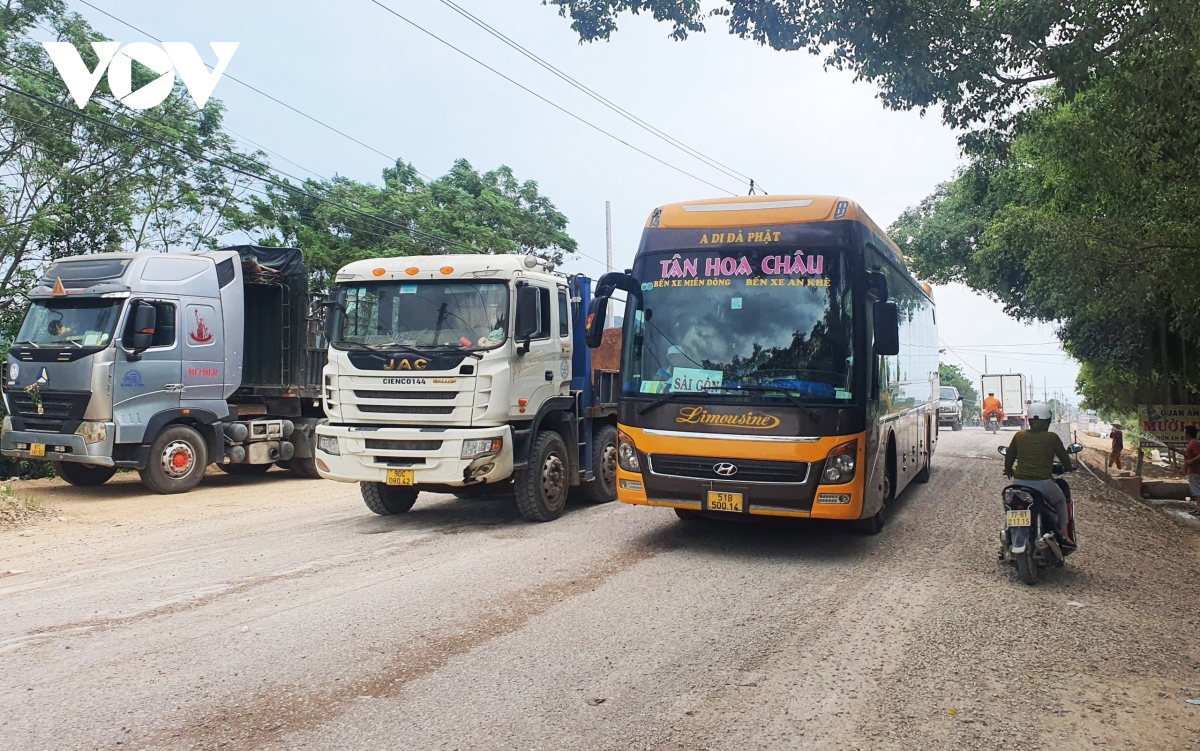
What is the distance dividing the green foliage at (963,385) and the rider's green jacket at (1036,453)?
296 feet

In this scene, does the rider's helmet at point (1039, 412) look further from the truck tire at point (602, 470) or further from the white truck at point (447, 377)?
the truck tire at point (602, 470)

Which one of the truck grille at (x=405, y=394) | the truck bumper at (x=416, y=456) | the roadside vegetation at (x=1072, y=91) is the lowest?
the truck bumper at (x=416, y=456)

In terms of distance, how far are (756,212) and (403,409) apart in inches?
161

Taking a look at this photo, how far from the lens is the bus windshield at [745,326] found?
7590 millimetres

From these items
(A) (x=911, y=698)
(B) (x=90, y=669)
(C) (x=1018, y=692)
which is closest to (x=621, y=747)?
(A) (x=911, y=698)

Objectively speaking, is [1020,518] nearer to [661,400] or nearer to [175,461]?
[661,400]

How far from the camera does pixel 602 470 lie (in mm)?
11242

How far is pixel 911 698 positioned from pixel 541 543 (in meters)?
4.62

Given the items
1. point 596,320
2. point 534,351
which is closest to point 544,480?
point 534,351

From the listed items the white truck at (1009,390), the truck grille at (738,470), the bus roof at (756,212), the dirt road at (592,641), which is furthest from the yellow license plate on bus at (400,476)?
the white truck at (1009,390)

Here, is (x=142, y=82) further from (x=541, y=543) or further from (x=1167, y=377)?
(x=1167, y=377)

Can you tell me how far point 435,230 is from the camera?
28.1m

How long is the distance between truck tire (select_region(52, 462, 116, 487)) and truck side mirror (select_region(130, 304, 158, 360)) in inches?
103

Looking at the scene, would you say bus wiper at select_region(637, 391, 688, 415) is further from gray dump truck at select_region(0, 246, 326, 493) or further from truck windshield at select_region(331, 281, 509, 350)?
gray dump truck at select_region(0, 246, 326, 493)
